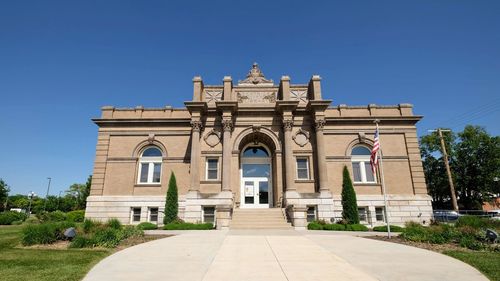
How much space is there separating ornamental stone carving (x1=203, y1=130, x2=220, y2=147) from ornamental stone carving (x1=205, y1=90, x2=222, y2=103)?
3130 millimetres

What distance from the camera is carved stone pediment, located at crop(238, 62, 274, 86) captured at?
941 inches

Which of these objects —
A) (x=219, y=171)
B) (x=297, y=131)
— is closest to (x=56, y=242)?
(x=219, y=171)

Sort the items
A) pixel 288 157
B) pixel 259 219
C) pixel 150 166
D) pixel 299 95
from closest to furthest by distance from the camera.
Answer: pixel 259 219 → pixel 288 157 → pixel 150 166 → pixel 299 95

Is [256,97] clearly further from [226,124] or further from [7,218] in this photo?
[7,218]

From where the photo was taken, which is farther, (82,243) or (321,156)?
(321,156)

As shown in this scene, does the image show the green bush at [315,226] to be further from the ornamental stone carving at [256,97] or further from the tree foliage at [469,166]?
the tree foliage at [469,166]

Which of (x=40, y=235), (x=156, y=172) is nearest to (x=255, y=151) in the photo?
(x=156, y=172)

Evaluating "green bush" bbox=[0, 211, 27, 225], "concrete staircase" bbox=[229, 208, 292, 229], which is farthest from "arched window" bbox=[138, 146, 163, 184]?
"green bush" bbox=[0, 211, 27, 225]

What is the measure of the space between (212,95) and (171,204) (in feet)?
33.1

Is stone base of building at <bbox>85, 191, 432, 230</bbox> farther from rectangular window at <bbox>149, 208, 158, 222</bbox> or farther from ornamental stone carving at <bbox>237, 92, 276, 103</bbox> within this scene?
ornamental stone carving at <bbox>237, 92, 276, 103</bbox>

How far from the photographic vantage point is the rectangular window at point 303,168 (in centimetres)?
2161

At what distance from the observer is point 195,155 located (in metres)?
20.5

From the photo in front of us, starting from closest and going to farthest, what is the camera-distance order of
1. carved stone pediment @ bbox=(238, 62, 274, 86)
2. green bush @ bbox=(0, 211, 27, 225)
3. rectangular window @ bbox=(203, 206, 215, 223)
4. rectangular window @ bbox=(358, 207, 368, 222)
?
1. rectangular window @ bbox=(203, 206, 215, 223)
2. rectangular window @ bbox=(358, 207, 368, 222)
3. green bush @ bbox=(0, 211, 27, 225)
4. carved stone pediment @ bbox=(238, 62, 274, 86)

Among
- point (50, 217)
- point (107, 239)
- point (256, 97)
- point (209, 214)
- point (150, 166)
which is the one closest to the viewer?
point (107, 239)
